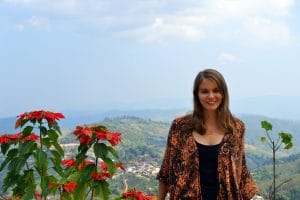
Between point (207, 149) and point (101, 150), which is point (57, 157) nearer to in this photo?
point (101, 150)

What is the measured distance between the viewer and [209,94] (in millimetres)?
3146

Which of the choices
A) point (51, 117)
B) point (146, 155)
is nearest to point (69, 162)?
point (51, 117)

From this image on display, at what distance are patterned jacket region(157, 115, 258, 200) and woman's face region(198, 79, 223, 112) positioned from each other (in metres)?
0.17

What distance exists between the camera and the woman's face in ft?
10.3

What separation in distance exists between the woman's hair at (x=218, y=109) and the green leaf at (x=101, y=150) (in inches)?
30.7

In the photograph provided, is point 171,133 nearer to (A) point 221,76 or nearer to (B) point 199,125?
(B) point 199,125

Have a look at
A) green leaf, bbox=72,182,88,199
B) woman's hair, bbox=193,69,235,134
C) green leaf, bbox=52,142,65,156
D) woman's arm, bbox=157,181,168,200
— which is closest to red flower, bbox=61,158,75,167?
green leaf, bbox=52,142,65,156

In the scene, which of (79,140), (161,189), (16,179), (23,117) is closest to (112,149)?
(79,140)

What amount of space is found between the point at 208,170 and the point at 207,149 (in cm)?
14

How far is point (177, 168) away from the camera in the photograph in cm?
321

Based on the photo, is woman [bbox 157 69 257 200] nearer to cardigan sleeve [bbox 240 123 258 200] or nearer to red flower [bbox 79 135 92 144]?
cardigan sleeve [bbox 240 123 258 200]

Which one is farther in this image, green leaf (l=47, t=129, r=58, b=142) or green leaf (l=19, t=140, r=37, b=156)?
green leaf (l=47, t=129, r=58, b=142)

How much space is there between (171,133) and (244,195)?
672mm

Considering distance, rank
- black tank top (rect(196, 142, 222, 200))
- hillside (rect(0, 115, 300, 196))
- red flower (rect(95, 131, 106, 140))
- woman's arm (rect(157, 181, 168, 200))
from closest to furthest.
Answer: black tank top (rect(196, 142, 222, 200)), woman's arm (rect(157, 181, 168, 200)), red flower (rect(95, 131, 106, 140)), hillside (rect(0, 115, 300, 196))
